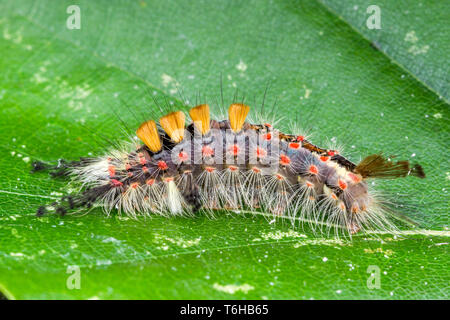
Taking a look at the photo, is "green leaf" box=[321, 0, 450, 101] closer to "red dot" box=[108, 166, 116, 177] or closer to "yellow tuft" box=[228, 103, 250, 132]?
"yellow tuft" box=[228, 103, 250, 132]

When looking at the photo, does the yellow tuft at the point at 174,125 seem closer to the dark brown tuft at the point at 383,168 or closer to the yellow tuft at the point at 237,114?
the yellow tuft at the point at 237,114

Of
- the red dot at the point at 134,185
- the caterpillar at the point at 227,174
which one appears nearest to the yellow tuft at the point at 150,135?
the caterpillar at the point at 227,174

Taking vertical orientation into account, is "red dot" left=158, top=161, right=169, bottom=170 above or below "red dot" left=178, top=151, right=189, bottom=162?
below

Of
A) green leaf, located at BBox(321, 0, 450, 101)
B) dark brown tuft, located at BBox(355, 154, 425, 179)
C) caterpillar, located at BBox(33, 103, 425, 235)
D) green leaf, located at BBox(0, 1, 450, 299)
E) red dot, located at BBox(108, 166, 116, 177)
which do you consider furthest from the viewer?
green leaf, located at BBox(321, 0, 450, 101)

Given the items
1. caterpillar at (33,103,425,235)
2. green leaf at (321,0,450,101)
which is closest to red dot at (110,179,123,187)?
caterpillar at (33,103,425,235)

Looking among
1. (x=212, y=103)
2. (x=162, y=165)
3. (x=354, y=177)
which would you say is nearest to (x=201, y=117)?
(x=162, y=165)

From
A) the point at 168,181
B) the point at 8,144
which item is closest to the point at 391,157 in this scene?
the point at 168,181

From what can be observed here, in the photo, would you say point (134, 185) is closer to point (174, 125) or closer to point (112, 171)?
point (112, 171)

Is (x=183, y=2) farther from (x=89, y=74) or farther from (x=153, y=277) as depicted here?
(x=153, y=277)
